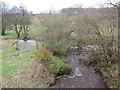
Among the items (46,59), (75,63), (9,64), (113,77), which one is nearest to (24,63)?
(9,64)

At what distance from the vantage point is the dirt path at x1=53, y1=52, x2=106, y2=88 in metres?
9.31

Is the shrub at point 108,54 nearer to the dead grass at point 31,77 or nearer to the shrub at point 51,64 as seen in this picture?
the shrub at point 51,64

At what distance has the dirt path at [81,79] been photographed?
931 centimetres

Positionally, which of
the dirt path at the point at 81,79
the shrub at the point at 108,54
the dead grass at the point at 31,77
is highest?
the shrub at the point at 108,54

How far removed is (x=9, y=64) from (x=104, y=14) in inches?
426

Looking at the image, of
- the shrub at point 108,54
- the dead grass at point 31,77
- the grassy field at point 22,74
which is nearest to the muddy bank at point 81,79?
the shrub at point 108,54

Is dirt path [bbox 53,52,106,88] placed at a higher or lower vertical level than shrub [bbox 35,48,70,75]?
lower

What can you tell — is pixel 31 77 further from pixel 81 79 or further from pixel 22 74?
pixel 81 79

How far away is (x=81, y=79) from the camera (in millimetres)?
10266

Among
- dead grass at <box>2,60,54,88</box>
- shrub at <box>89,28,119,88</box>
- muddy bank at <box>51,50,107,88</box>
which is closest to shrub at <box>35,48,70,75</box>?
dead grass at <box>2,60,54,88</box>

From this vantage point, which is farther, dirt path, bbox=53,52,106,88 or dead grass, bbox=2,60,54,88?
dirt path, bbox=53,52,106,88

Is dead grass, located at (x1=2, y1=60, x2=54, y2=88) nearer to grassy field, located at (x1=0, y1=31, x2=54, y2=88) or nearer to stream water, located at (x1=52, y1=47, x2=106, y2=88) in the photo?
grassy field, located at (x1=0, y1=31, x2=54, y2=88)

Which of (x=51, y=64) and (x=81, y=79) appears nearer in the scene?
(x=81, y=79)

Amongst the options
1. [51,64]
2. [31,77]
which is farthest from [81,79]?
[31,77]
